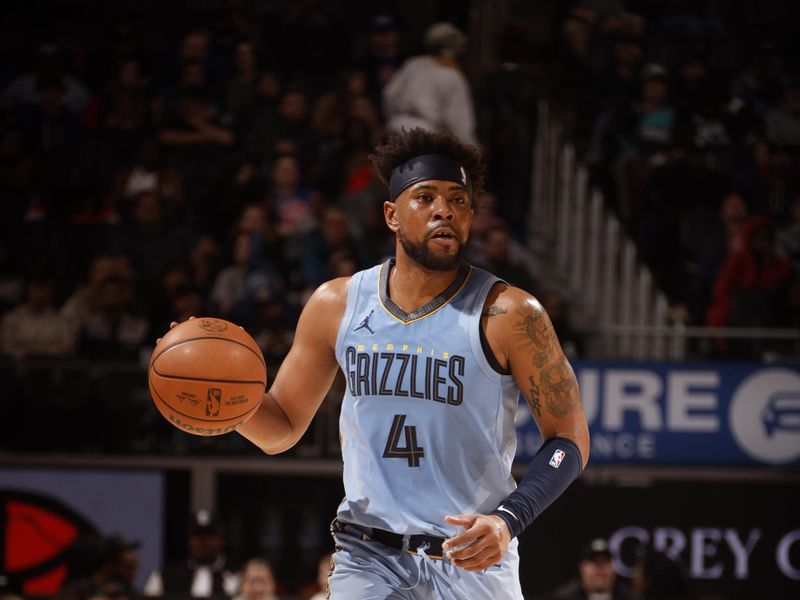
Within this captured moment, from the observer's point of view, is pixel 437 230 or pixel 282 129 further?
pixel 282 129

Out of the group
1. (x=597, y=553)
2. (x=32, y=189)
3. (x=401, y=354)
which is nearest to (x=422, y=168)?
(x=401, y=354)

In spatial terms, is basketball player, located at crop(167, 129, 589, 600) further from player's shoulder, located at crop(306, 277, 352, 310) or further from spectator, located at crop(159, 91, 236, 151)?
spectator, located at crop(159, 91, 236, 151)

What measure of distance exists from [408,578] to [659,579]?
539cm

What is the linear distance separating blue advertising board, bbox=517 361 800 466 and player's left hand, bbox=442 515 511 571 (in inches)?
231

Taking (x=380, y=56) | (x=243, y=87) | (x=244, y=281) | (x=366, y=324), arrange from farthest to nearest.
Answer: (x=380, y=56) → (x=243, y=87) → (x=244, y=281) → (x=366, y=324)

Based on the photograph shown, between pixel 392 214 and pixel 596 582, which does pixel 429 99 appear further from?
pixel 392 214

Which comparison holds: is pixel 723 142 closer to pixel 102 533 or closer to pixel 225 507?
pixel 225 507

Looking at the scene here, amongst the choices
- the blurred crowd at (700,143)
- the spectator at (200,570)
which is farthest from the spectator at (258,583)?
the blurred crowd at (700,143)

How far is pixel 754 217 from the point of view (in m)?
11.2

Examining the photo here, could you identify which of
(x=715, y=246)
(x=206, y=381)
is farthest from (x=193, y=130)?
(x=206, y=381)

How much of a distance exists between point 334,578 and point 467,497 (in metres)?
0.50

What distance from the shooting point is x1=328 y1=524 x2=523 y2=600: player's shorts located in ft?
14.1

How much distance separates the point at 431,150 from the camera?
15.3 feet

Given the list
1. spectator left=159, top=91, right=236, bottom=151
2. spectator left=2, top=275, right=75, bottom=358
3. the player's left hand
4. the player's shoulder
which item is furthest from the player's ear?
spectator left=159, top=91, right=236, bottom=151
